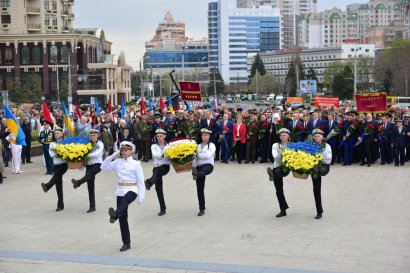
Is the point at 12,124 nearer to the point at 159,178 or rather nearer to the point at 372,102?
the point at 159,178

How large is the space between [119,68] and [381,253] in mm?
82368

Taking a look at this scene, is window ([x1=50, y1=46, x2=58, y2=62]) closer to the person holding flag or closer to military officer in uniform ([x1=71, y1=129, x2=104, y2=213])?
the person holding flag

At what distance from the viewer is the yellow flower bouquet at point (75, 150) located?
48.5 ft

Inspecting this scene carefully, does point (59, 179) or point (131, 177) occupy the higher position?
point (131, 177)

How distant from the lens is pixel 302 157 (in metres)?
13.3

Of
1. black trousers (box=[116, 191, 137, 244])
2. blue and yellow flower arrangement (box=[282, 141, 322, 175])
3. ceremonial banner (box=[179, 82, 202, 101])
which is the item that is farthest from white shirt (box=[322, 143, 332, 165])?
ceremonial banner (box=[179, 82, 202, 101])

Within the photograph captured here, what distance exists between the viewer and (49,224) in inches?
543

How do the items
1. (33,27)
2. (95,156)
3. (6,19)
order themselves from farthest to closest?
(33,27) → (6,19) → (95,156)

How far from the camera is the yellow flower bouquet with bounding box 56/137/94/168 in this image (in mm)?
14797

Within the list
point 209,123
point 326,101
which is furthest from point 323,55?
point 209,123

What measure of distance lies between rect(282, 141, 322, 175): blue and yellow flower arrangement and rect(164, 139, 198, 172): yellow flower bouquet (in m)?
1.94

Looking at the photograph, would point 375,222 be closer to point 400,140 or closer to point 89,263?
point 89,263

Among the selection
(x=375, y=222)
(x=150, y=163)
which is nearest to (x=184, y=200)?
(x=375, y=222)

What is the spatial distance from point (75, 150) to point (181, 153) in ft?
7.96
